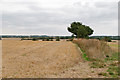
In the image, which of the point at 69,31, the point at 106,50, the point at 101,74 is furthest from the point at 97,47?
the point at 69,31

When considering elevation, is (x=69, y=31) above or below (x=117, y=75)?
above

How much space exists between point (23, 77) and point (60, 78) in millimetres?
1552

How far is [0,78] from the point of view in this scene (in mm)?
6449

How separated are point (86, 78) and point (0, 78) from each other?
3.55 m

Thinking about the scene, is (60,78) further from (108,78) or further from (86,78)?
(108,78)

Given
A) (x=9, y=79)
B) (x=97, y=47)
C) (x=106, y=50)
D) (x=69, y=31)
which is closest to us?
(x=9, y=79)

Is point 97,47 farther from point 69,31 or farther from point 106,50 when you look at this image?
point 69,31

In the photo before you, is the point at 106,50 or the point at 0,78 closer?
the point at 0,78

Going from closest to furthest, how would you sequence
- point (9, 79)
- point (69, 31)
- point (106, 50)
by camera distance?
point (9, 79) < point (106, 50) < point (69, 31)

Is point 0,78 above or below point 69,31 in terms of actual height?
below

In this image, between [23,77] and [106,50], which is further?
[106,50]

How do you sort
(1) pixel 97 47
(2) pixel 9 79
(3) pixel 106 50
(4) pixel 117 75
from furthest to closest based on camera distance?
(3) pixel 106 50
(1) pixel 97 47
(4) pixel 117 75
(2) pixel 9 79

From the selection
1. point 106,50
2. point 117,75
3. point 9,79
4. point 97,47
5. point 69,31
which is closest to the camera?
point 9,79

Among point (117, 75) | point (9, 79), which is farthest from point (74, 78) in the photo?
point (9, 79)
